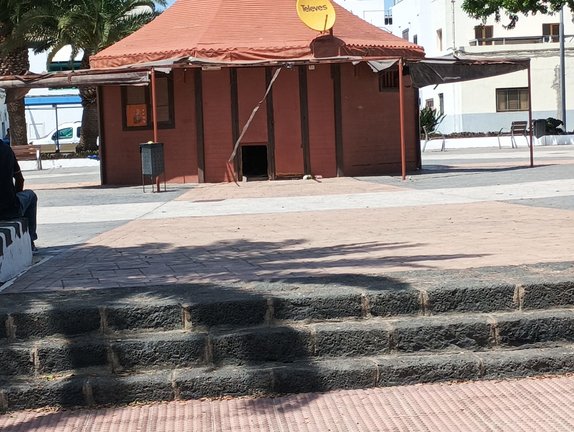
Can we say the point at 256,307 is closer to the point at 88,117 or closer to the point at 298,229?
the point at 298,229

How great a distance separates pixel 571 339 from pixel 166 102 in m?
17.9

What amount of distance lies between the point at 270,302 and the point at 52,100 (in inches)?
2057

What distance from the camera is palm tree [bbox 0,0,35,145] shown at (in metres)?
36.3

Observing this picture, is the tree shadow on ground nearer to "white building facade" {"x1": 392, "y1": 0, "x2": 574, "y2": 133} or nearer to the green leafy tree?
the green leafy tree

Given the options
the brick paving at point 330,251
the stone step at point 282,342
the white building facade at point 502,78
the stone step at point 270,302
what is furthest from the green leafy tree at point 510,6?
the stone step at point 282,342

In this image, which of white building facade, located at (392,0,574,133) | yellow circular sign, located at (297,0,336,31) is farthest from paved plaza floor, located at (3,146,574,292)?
white building facade, located at (392,0,574,133)

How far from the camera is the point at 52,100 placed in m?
56.7

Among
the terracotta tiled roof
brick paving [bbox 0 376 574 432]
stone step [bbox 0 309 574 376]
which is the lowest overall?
brick paving [bbox 0 376 574 432]

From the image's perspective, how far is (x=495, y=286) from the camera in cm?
658

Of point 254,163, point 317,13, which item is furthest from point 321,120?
point 317,13

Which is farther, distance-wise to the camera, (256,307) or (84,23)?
(84,23)

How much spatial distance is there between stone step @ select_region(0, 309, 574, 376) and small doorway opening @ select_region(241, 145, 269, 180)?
17.4 metres

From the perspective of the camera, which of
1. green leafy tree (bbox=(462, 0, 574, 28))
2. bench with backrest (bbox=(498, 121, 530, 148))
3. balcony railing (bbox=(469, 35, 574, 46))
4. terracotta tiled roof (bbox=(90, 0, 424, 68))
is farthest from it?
balcony railing (bbox=(469, 35, 574, 46))

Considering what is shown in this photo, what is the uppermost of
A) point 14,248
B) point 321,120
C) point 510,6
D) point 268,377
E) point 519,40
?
point 519,40
